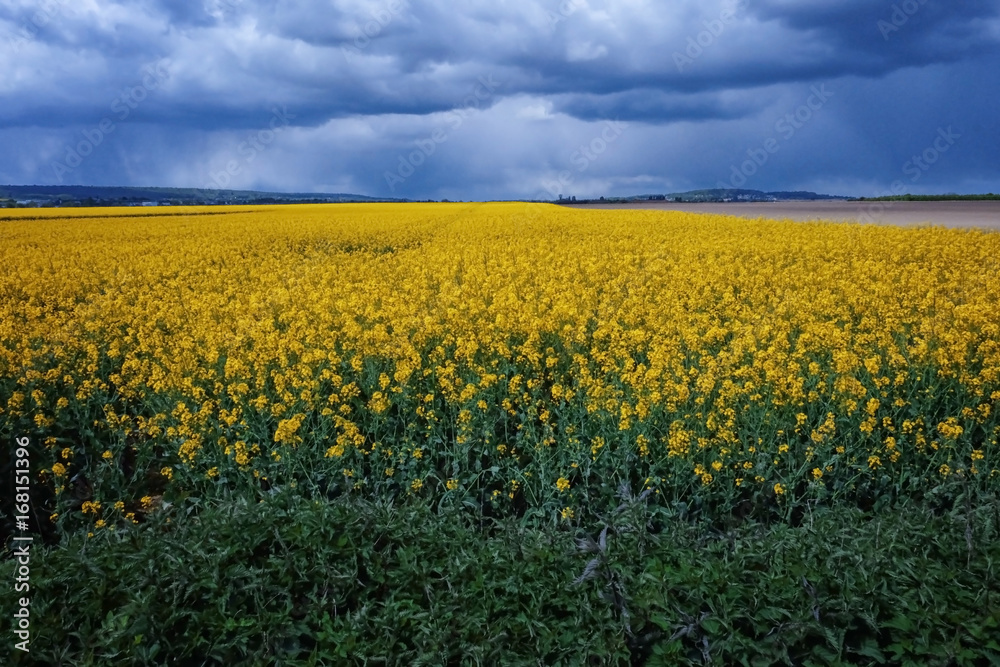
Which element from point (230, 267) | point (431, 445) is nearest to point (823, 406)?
point (431, 445)

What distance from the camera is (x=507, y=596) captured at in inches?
129

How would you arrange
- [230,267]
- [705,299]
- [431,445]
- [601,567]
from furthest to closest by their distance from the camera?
[230,267] < [705,299] < [431,445] < [601,567]

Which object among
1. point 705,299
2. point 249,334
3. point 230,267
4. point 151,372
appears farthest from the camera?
point 230,267

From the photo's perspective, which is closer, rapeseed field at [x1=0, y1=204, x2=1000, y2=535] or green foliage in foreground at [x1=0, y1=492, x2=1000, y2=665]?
green foliage in foreground at [x1=0, y1=492, x2=1000, y2=665]

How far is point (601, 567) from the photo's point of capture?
3332 millimetres

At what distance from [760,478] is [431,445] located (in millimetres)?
2607

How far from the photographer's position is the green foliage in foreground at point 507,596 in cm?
298

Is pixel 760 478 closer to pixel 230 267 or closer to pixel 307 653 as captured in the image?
pixel 307 653

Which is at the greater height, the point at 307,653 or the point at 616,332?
the point at 616,332

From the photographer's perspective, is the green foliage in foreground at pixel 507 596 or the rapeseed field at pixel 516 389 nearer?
the green foliage in foreground at pixel 507 596

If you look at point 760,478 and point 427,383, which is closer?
point 760,478

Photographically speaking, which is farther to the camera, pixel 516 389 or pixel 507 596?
pixel 516 389

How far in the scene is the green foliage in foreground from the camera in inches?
117

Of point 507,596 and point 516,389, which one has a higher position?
point 516,389
